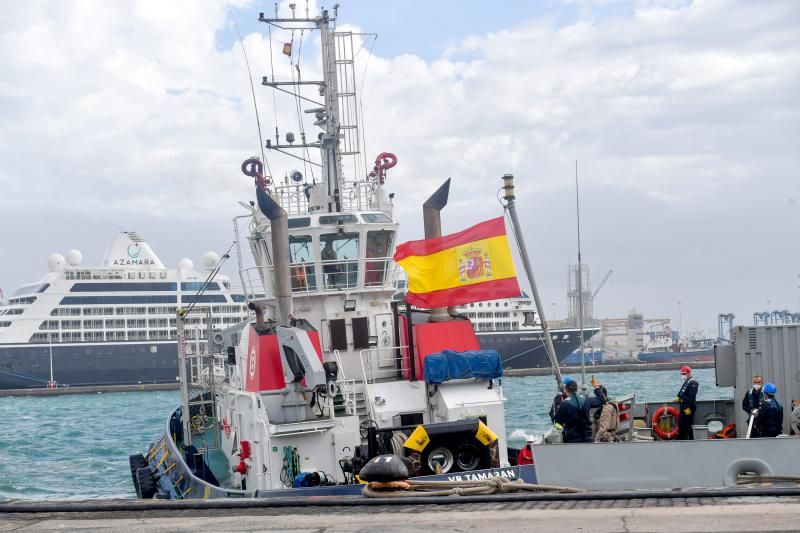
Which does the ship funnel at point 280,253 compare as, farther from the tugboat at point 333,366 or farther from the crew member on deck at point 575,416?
the crew member on deck at point 575,416

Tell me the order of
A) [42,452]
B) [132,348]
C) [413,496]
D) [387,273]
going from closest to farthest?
[413,496]
[387,273]
[42,452]
[132,348]

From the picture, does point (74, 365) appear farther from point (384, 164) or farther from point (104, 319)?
point (384, 164)

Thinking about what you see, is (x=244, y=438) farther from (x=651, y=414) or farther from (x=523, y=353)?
(x=523, y=353)

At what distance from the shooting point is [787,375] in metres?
13.9

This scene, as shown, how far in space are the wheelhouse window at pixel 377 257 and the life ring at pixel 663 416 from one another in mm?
5677

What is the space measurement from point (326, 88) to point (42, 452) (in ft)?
69.4

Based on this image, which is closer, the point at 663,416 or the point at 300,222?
the point at 663,416

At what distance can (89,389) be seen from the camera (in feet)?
286

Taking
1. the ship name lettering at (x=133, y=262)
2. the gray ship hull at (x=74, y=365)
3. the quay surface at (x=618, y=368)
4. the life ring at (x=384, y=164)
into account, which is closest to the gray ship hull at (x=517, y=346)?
the quay surface at (x=618, y=368)

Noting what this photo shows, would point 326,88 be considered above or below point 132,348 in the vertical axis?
above

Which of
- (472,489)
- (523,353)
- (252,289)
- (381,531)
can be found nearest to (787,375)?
(472,489)

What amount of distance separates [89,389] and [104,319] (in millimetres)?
7200

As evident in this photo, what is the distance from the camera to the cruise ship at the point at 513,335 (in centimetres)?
9319

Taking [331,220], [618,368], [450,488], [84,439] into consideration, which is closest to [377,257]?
[331,220]
